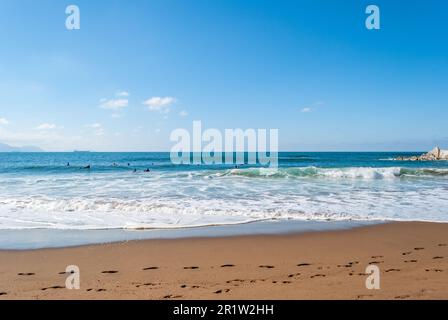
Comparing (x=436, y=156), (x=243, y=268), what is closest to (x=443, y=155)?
(x=436, y=156)

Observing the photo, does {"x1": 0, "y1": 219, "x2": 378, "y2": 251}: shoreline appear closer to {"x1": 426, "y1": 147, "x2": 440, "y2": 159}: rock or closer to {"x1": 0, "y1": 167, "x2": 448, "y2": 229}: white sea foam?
{"x1": 0, "y1": 167, "x2": 448, "y2": 229}: white sea foam

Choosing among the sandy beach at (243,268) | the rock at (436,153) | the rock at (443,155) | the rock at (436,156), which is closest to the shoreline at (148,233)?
the sandy beach at (243,268)

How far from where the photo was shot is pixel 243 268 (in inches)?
198

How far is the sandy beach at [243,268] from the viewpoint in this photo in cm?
399

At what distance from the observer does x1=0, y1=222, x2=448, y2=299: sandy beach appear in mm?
3990

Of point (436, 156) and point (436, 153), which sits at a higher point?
point (436, 153)

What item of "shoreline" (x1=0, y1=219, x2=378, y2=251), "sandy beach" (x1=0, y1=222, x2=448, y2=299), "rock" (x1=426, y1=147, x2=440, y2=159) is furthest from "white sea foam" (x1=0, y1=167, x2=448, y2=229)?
"rock" (x1=426, y1=147, x2=440, y2=159)

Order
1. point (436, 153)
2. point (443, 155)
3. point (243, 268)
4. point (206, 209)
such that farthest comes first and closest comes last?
point (436, 153) → point (443, 155) → point (206, 209) → point (243, 268)

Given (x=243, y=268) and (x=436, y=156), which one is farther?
(x=436, y=156)

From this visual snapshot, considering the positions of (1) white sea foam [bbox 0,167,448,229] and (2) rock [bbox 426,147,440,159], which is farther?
(2) rock [bbox 426,147,440,159]

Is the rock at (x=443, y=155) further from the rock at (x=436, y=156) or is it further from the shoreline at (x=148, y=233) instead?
the shoreline at (x=148, y=233)

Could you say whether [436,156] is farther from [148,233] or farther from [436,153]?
[148,233]

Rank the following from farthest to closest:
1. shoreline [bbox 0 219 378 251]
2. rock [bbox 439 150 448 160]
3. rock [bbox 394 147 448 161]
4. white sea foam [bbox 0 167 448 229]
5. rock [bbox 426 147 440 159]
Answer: rock [bbox 426 147 440 159] < rock [bbox 439 150 448 160] < rock [bbox 394 147 448 161] < white sea foam [bbox 0 167 448 229] < shoreline [bbox 0 219 378 251]
